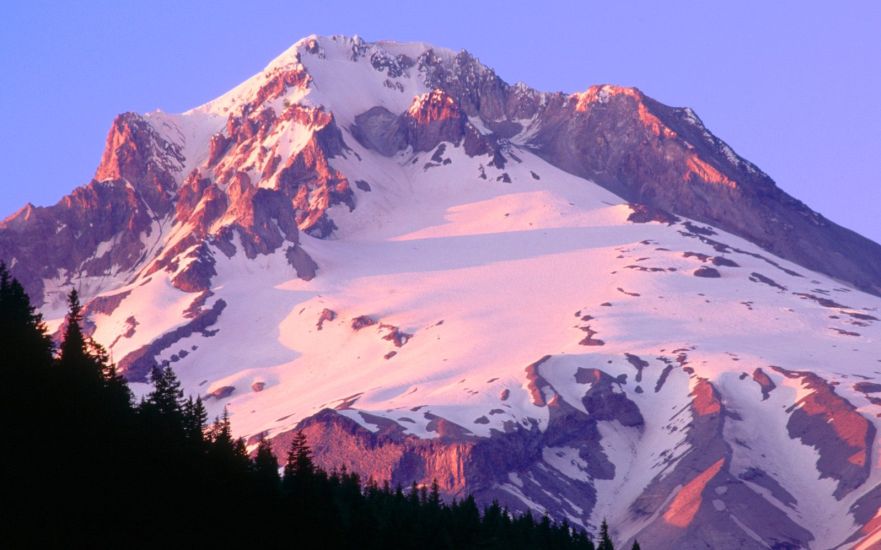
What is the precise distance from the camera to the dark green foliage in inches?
3295

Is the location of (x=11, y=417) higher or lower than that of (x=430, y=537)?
higher

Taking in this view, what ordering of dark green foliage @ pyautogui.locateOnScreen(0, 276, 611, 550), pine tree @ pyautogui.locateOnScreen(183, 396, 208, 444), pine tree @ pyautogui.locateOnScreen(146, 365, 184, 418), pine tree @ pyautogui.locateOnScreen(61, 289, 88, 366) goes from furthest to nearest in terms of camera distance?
1. pine tree @ pyautogui.locateOnScreen(146, 365, 184, 418)
2. pine tree @ pyautogui.locateOnScreen(183, 396, 208, 444)
3. pine tree @ pyautogui.locateOnScreen(61, 289, 88, 366)
4. dark green foliage @ pyautogui.locateOnScreen(0, 276, 611, 550)

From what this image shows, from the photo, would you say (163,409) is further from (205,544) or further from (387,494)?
(387,494)

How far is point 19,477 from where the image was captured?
272 feet

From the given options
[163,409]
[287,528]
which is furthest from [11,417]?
[163,409]

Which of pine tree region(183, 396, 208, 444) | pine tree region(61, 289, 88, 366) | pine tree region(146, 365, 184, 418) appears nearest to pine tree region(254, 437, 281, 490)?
pine tree region(183, 396, 208, 444)

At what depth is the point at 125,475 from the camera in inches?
3590

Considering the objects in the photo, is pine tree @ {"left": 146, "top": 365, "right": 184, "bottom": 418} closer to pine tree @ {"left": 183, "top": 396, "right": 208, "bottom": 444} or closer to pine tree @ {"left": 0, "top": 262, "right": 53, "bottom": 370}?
pine tree @ {"left": 183, "top": 396, "right": 208, "bottom": 444}

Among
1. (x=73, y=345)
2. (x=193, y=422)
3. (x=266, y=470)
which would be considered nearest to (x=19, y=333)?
(x=73, y=345)

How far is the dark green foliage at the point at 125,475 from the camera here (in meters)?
83.7

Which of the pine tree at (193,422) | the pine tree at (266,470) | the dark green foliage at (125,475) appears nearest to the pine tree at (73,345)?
the dark green foliage at (125,475)

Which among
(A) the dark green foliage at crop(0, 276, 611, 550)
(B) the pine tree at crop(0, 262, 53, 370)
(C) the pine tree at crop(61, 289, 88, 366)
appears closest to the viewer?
(A) the dark green foliage at crop(0, 276, 611, 550)

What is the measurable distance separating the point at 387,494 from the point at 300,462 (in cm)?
4069

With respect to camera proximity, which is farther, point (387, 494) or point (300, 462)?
point (387, 494)
